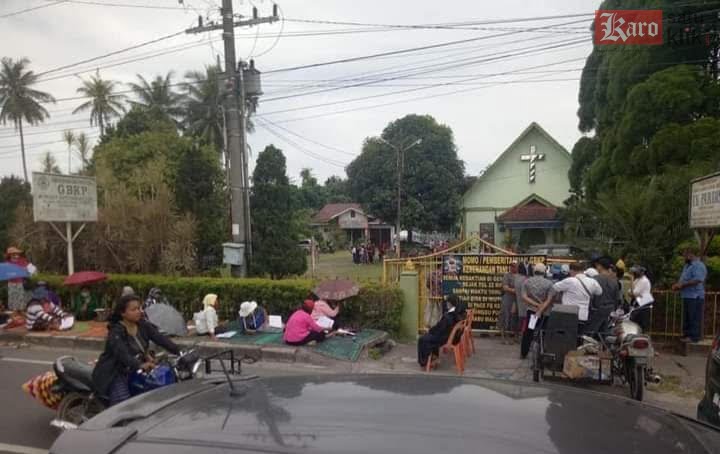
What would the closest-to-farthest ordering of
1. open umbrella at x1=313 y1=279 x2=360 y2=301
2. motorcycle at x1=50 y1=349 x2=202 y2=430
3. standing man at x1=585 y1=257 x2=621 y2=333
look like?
motorcycle at x1=50 y1=349 x2=202 y2=430
standing man at x1=585 y1=257 x2=621 y2=333
open umbrella at x1=313 y1=279 x2=360 y2=301

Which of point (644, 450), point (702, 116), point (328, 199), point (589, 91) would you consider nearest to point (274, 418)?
point (644, 450)

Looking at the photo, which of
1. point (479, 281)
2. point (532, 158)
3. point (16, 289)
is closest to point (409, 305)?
point (479, 281)

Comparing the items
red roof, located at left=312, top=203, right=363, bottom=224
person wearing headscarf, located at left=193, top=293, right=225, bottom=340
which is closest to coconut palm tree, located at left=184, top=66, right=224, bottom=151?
red roof, located at left=312, top=203, right=363, bottom=224

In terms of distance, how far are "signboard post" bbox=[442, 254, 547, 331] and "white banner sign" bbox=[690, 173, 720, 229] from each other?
3174mm

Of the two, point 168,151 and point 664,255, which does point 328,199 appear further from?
point 664,255

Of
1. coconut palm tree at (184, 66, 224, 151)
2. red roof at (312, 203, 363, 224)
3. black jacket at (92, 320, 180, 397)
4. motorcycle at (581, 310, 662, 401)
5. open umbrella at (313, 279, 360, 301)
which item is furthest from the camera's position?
red roof at (312, 203, 363, 224)

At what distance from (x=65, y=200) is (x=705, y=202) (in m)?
13.6

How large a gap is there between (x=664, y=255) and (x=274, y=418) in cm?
1018

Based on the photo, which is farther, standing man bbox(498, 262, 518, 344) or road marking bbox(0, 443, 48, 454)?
standing man bbox(498, 262, 518, 344)

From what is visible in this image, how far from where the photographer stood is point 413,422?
189cm

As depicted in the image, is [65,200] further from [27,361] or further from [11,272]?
[27,361]

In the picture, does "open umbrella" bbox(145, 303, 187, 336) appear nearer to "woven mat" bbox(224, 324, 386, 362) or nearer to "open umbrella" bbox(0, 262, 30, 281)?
"woven mat" bbox(224, 324, 386, 362)

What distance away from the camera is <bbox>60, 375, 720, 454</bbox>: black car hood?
173 centimetres

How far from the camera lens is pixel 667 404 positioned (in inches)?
255
